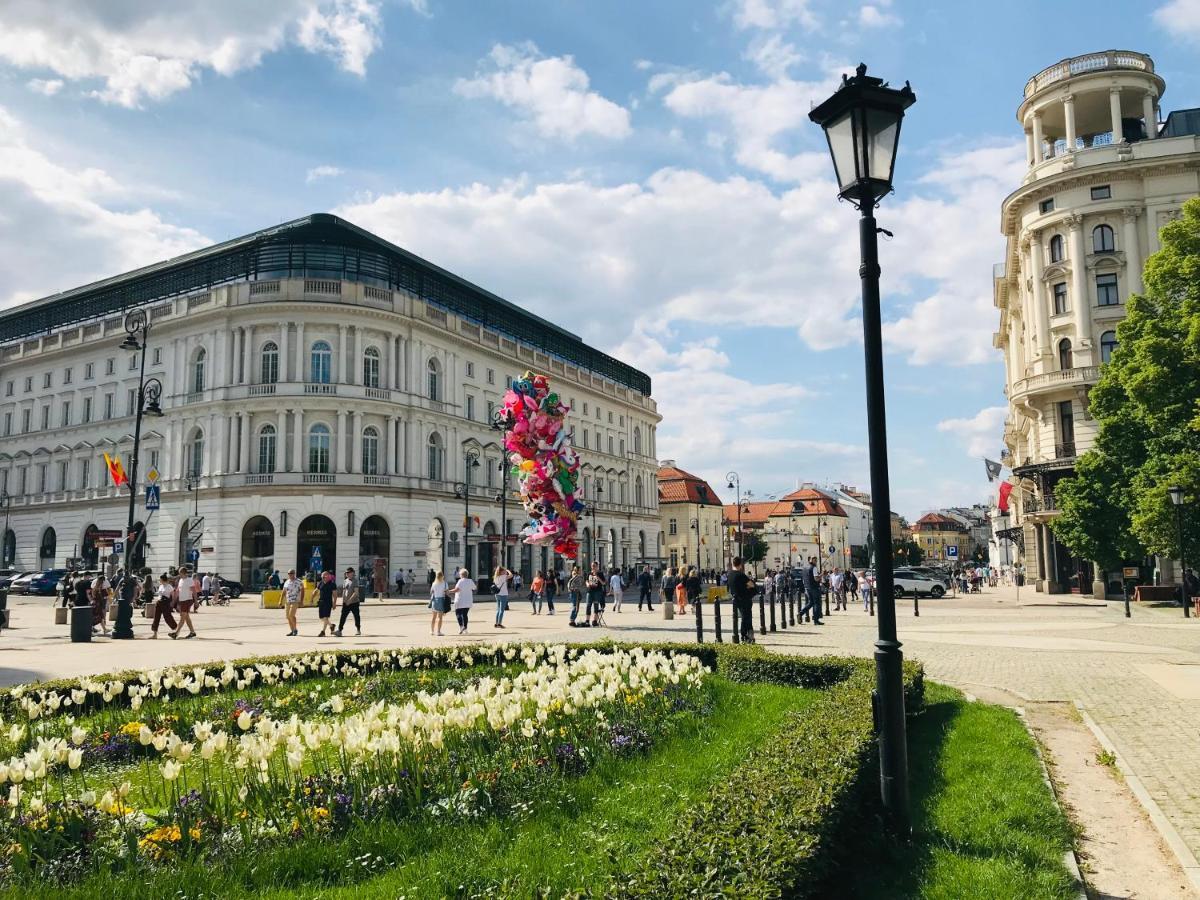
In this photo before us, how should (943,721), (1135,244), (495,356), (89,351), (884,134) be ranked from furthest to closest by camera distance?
(495,356) < (89,351) < (1135,244) < (943,721) < (884,134)

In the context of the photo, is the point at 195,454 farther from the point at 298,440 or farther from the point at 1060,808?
the point at 1060,808

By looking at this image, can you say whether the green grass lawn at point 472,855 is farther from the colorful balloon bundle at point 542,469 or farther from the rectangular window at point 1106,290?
the rectangular window at point 1106,290

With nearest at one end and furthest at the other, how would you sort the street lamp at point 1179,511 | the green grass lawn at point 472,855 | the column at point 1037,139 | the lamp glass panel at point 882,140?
the green grass lawn at point 472,855 < the lamp glass panel at point 882,140 < the street lamp at point 1179,511 < the column at point 1037,139

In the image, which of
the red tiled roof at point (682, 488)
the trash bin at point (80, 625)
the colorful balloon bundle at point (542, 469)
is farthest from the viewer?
the red tiled roof at point (682, 488)

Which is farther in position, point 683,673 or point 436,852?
point 683,673

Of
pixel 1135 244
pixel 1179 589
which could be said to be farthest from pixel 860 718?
pixel 1135 244

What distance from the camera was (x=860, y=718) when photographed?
25.1 ft

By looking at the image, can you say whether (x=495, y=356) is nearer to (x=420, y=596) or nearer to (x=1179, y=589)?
(x=420, y=596)

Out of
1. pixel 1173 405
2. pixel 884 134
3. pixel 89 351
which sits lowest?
pixel 884 134

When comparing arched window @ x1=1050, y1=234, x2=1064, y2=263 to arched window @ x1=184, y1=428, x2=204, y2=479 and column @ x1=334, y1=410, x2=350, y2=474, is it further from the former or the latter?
arched window @ x1=184, y1=428, x2=204, y2=479

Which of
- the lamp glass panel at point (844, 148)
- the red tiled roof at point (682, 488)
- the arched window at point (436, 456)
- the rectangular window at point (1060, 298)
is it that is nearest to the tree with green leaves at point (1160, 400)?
the rectangular window at point (1060, 298)

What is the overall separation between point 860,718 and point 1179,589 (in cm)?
3444

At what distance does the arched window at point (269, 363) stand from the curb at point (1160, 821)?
54.3 m

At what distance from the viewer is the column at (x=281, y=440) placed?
55000 mm
